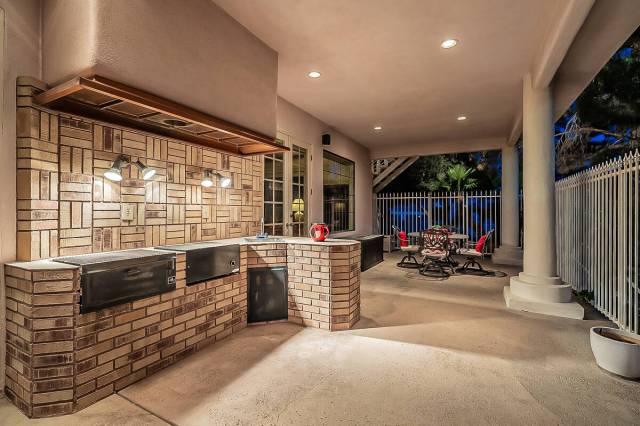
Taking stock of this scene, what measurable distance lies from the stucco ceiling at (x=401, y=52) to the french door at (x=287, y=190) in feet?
3.02

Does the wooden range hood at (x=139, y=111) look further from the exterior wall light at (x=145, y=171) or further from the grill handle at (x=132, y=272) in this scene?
the grill handle at (x=132, y=272)

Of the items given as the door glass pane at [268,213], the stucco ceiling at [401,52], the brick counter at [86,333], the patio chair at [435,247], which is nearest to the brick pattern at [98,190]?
the brick counter at [86,333]

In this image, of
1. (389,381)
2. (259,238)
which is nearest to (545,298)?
(389,381)

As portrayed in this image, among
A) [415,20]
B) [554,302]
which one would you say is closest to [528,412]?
[554,302]

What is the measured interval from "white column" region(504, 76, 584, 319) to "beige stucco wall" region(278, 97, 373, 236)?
345 centimetres

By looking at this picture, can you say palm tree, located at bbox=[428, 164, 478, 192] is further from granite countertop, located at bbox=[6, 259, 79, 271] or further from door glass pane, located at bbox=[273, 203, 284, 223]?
granite countertop, located at bbox=[6, 259, 79, 271]

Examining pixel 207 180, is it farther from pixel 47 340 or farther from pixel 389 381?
pixel 389 381

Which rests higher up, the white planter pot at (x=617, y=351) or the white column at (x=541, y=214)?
the white column at (x=541, y=214)

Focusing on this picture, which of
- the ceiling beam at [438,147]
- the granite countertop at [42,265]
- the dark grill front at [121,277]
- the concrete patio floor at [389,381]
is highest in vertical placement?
the ceiling beam at [438,147]

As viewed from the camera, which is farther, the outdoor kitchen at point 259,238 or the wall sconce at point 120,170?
the wall sconce at point 120,170

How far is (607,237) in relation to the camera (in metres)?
3.50

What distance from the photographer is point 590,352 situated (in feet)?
8.85

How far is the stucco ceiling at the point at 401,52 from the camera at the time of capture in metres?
2.81

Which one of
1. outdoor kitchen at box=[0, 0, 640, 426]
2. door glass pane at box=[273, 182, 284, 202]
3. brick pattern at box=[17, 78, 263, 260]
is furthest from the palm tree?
brick pattern at box=[17, 78, 263, 260]
